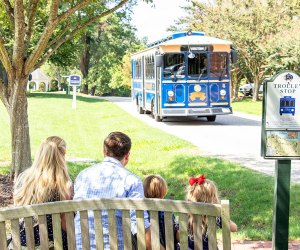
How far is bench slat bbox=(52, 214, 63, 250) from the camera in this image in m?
3.38

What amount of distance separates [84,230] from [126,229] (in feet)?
0.81

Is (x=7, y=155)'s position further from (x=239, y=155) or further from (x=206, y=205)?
(x=206, y=205)

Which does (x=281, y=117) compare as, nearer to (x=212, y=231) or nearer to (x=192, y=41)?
(x=212, y=231)

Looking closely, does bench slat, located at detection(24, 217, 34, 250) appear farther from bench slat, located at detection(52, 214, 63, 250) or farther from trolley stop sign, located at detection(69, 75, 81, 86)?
trolley stop sign, located at detection(69, 75, 81, 86)

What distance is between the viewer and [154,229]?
133 inches

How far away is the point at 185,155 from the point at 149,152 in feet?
3.26

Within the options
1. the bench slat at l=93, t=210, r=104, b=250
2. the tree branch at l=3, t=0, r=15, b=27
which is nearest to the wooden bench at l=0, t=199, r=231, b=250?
the bench slat at l=93, t=210, r=104, b=250

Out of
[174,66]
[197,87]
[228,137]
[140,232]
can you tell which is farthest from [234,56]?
[140,232]

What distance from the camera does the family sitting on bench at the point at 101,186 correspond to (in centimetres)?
368

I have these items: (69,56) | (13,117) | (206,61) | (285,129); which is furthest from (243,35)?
(285,129)

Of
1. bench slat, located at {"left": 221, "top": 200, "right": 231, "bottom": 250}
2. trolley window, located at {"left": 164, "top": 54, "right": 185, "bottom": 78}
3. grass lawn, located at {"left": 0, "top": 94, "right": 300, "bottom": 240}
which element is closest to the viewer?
bench slat, located at {"left": 221, "top": 200, "right": 231, "bottom": 250}

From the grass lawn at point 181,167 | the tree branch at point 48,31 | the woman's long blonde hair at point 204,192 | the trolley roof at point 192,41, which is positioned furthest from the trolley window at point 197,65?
the woman's long blonde hair at point 204,192

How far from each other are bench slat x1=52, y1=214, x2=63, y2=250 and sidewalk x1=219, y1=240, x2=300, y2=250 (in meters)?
2.85

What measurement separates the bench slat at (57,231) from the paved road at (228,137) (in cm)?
674
